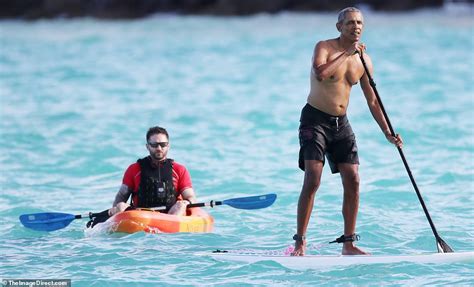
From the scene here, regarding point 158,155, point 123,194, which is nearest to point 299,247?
point 158,155

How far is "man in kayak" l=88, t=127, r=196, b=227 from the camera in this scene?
8758mm

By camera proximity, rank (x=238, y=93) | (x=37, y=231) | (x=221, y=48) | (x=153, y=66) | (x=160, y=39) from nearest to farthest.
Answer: (x=37, y=231) < (x=238, y=93) < (x=153, y=66) < (x=221, y=48) < (x=160, y=39)

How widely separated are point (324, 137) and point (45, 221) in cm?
293

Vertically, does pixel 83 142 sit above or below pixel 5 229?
above

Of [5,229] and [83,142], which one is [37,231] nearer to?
[5,229]

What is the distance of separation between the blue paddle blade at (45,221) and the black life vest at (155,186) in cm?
66

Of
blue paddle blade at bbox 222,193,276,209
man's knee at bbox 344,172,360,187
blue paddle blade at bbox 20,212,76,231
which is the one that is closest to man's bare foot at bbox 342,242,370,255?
man's knee at bbox 344,172,360,187

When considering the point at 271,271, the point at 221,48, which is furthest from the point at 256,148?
the point at 221,48

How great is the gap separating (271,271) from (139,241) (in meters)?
→ 1.51

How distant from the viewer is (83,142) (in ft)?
48.2

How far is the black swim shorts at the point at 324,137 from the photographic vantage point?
718 cm

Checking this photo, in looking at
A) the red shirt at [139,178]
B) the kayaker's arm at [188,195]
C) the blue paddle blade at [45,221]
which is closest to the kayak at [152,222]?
the kayaker's arm at [188,195]

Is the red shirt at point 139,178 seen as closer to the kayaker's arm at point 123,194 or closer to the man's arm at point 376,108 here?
the kayaker's arm at point 123,194

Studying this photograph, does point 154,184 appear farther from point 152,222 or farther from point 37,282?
point 37,282
